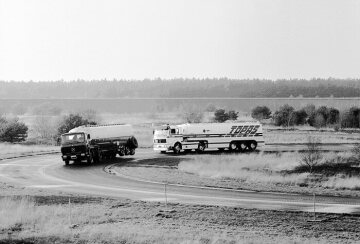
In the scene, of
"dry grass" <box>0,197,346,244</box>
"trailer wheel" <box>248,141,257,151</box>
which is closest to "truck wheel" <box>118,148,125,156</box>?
"trailer wheel" <box>248,141,257,151</box>

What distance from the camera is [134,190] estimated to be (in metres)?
36.6

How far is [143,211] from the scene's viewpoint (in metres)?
29.5

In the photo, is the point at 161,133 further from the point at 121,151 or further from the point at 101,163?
the point at 101,163

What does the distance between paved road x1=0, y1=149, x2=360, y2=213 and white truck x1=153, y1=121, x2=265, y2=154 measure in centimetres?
821

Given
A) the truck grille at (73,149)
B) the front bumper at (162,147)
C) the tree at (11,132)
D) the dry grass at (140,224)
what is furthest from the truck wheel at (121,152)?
the tree at (11,132)

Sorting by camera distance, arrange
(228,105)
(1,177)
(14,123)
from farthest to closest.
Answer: (228,105) → (14,123) → (1,177)

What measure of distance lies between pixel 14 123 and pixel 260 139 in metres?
44.7

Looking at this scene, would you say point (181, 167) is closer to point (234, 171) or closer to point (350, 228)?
point (234, 171)

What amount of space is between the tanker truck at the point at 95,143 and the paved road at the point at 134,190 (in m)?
1.22

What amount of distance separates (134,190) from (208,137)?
2656cm

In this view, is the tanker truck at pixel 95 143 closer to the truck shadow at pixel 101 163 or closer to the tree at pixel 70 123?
the truck shadow at pixel 101 163

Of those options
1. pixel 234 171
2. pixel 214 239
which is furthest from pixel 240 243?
pixel 234 171

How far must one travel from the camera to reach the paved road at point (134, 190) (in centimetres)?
3013

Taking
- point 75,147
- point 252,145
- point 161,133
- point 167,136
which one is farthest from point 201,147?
point 75,147
